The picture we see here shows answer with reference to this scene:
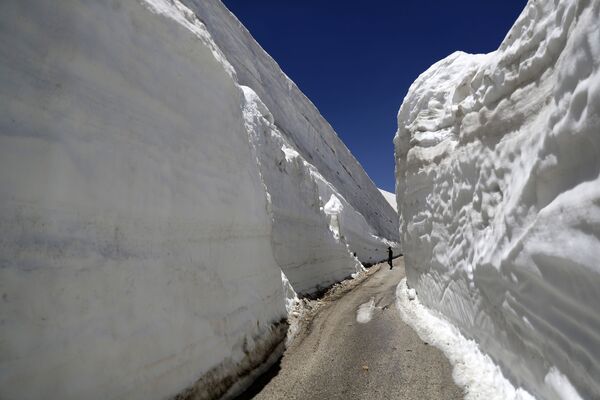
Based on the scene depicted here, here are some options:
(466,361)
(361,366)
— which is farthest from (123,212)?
(466,361)

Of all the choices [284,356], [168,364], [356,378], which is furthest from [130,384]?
[284,356]

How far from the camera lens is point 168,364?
3893 millimetres

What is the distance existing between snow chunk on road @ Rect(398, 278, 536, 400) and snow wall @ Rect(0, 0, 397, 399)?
250cm

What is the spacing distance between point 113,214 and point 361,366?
140 inches

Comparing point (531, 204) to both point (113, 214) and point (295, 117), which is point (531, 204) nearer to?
point (113, 214)

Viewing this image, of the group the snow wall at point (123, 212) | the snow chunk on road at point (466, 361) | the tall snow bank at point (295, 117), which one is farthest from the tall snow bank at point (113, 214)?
Answer: the tall snow bank at point (295, 117)

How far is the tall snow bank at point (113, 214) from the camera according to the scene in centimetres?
293

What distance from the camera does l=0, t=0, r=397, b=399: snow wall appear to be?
295 cm

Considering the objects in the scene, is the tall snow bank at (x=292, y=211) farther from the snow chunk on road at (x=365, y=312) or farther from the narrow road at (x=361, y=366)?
the narrow road at (x=361, y=366)

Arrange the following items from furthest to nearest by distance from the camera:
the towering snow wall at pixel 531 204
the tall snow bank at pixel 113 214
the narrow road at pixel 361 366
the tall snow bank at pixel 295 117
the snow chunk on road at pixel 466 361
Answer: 1. the tall snow bank at pixel 295 117
2. the narrow road at pixel 361 366
3. the snow chunk on road at pixel 466 361
4. the tall snow bank at pixel 113 214
5. the towering snow wall at pixel 531 204

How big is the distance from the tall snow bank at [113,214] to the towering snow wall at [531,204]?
318cm

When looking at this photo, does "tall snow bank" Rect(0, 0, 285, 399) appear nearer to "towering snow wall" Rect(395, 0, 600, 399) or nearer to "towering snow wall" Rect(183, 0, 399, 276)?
"towering snow wall" Rect(395, 0, 600, 399)

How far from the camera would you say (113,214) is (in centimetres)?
371

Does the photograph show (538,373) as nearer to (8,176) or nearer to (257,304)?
(257,304)
